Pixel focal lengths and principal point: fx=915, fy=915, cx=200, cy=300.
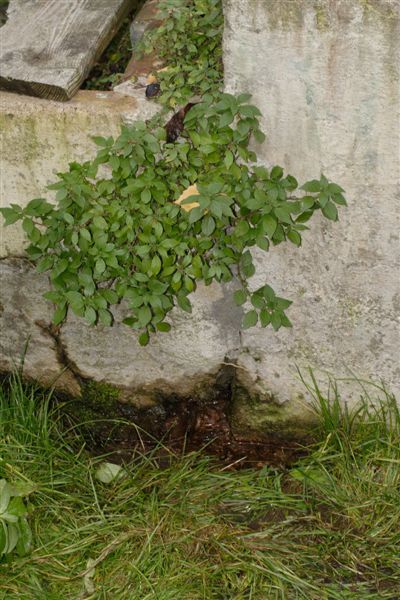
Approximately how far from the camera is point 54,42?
279 cm

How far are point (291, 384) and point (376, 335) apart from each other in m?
0.36

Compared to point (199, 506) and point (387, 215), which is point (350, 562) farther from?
point (387, 215)

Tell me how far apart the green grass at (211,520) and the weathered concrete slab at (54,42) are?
0.99 meters

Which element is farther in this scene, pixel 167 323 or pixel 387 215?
pixel 167 323

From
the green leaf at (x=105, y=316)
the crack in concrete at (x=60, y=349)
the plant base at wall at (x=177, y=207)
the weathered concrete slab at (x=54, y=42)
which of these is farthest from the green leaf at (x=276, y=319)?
the weathered concrete slab at (x=54, y=42)

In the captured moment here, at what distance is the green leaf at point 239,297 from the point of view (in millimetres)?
2648

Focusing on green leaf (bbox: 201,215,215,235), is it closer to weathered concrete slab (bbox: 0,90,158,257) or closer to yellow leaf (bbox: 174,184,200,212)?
yellow leaf (bbox: 174,184,200,212)

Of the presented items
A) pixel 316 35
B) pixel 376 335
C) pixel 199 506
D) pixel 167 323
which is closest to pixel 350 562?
pixel 199 506

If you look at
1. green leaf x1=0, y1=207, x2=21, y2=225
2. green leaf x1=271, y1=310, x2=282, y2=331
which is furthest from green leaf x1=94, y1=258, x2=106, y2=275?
green leaf x1=271, y1=310, x2=282, y2=331

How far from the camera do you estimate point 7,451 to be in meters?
2.80

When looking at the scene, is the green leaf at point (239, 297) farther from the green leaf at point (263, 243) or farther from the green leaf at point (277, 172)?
the green leaf at point (277, 172)

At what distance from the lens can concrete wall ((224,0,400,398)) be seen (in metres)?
2.23

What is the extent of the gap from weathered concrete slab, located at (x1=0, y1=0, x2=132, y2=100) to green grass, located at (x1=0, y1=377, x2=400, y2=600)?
Result: 99 centimetres

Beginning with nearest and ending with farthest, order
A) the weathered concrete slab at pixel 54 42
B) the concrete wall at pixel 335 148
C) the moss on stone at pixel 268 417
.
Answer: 1. the concrete wall at pixel 335 148
2. the weathered concrete slab at pixel 54 42
3. the moss on stone at pixel 268 417
